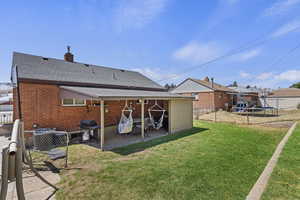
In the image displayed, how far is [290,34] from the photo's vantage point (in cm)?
1422

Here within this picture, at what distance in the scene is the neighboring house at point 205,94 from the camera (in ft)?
69.9

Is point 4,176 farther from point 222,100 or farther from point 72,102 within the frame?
point 222,100

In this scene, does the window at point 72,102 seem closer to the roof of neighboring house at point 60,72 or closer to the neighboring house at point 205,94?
the roof of neighboring house at point 60,72

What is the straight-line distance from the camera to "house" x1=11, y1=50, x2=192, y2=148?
288 inches

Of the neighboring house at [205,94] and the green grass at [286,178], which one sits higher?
the neighboring house at [205,94]

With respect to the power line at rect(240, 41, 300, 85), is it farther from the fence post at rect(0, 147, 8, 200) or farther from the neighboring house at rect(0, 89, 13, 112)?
the neighboring house at rect(0, 89, 13, 112)

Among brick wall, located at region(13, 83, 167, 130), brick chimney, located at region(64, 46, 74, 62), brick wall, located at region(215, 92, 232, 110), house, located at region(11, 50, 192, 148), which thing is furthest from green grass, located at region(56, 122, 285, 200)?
brick wall, located at region(215, 92, 232, 110)

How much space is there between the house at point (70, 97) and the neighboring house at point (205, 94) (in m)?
11.6

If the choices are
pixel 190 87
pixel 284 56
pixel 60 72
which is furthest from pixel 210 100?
pixel 60 72

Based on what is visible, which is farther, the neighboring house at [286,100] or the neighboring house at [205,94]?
the neighboring house at [286,100]

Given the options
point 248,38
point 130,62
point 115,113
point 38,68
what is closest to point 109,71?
point 115,113

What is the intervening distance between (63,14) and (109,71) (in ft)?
16.9

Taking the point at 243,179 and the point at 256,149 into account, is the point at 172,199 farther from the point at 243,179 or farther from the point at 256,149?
the point at 256,149

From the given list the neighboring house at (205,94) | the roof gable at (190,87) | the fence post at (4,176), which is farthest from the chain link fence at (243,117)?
the fence post at (4,176)
